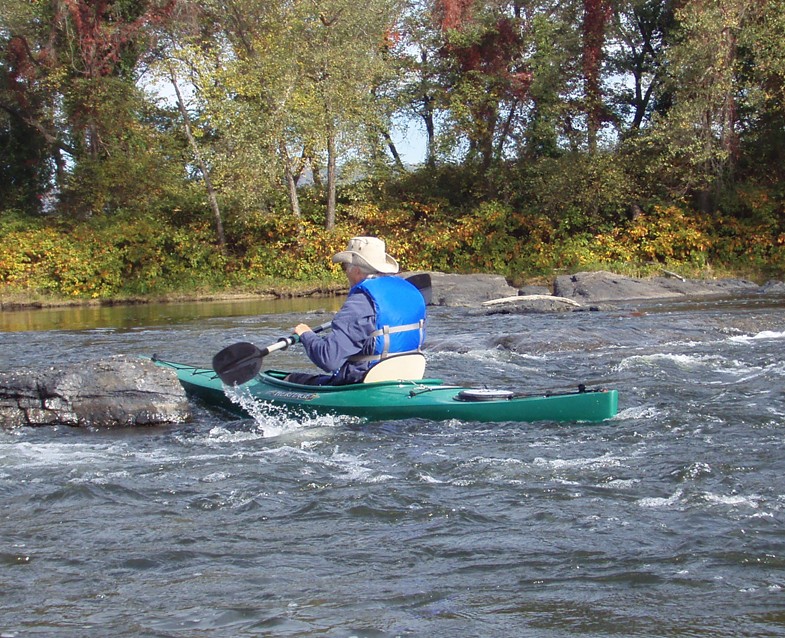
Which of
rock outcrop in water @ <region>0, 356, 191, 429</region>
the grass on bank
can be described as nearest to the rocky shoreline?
rock outcrop in water @ <region>0, 356, 191, 429</region>

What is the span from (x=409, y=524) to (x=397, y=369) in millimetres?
2386

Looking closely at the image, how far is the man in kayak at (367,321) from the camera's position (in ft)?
19.0

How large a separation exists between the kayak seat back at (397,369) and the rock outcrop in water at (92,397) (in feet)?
4.61

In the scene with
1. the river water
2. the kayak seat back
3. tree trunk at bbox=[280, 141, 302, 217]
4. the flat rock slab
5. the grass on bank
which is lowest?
the river water

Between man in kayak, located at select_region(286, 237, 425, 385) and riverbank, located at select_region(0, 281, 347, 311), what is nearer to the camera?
man in kayak, located at select_region(286, 237, 425, 385)

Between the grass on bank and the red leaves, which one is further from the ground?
the red leaves

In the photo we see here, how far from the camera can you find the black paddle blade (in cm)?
622

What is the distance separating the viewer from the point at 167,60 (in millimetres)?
20328

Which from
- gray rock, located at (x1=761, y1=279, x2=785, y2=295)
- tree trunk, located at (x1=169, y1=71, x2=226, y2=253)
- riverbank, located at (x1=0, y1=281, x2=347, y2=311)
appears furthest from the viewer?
tree trunk, located at (x1=169, y1=71, x2=226, y2=253)

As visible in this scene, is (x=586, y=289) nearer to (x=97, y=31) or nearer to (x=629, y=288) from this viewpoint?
(x=629, y=288)

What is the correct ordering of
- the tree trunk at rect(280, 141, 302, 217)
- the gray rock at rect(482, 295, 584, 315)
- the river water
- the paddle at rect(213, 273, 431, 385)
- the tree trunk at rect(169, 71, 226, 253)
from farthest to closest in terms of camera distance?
the tree trunk at rect(280, 141, 302, 217)
the tree trunk at rect(169, 71, 226, 253)
the gray rock at rect(482, 295, 584, 315)
the paddle at rect(213, 273, 431, 385)
the river water

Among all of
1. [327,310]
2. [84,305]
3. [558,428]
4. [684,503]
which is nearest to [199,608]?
[684,503]

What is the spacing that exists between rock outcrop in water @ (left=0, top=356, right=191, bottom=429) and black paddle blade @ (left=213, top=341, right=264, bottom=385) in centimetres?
49

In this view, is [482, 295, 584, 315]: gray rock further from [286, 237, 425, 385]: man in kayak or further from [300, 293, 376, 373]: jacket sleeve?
[300, 293, 376, 373]: jacket sleeve
